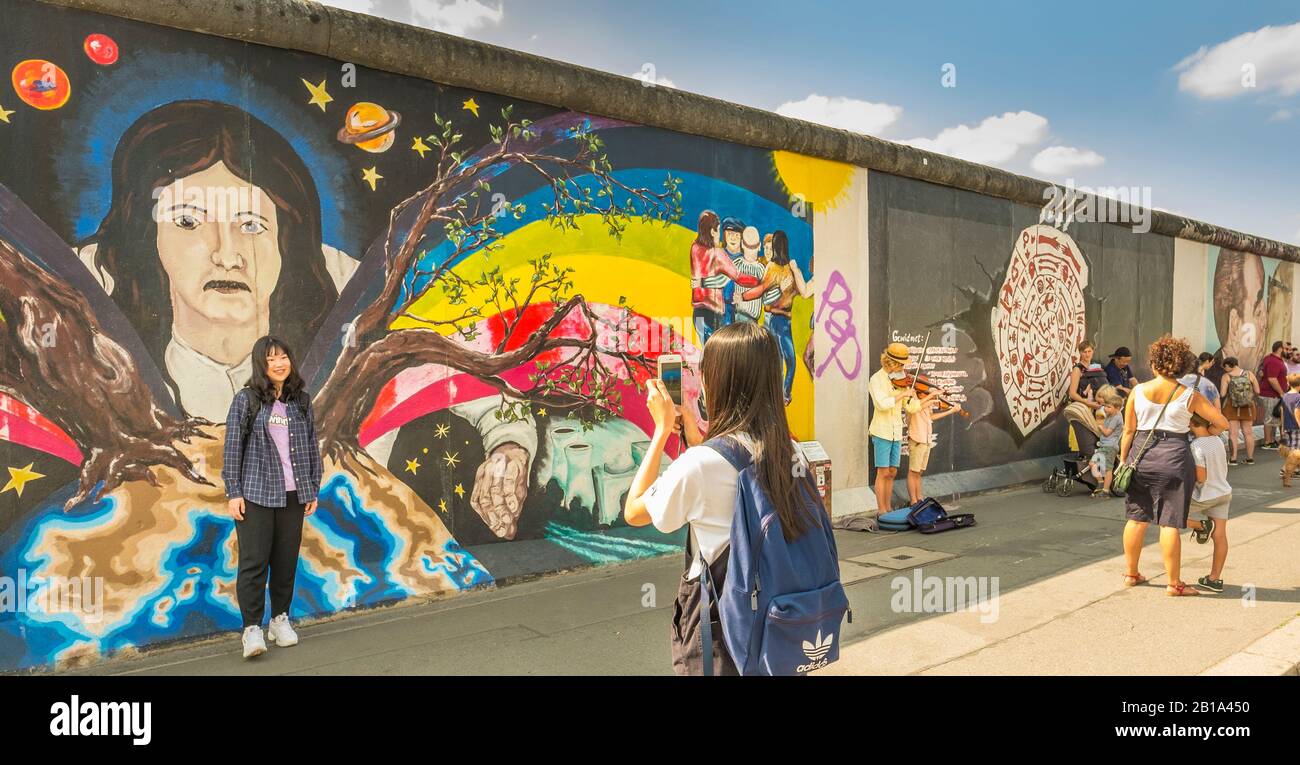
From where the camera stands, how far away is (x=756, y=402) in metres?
2.50

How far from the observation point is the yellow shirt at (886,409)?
8523 mm

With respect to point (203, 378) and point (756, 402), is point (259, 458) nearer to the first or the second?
point (203, 378)

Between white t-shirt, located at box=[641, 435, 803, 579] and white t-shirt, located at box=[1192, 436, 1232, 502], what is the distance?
16.4ft

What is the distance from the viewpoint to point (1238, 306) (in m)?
16.6

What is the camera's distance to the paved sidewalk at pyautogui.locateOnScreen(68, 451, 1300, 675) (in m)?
4.44

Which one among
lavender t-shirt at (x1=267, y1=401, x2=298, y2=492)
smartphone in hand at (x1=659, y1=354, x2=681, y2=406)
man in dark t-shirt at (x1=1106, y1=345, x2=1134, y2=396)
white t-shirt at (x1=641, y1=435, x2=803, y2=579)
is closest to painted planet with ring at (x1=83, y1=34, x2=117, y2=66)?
lavender t-shirt at (x1=267, y1=401, x2=298, y2=492)

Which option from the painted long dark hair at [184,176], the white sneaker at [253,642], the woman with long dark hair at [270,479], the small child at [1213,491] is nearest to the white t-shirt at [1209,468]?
the small child at [1213,491]

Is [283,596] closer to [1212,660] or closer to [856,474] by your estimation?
[1212,660]

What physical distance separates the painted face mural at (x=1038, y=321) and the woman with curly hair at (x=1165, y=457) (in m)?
4.97

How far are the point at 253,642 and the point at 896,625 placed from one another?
3751 millimetres

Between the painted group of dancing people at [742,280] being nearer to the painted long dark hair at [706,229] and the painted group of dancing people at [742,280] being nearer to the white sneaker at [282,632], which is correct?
the painted long dark hair at [706,229]

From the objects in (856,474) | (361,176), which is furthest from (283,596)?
(856,474)

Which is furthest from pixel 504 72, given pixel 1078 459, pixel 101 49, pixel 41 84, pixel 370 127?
pixel 1078 459

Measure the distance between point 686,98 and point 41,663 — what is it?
5.95m
